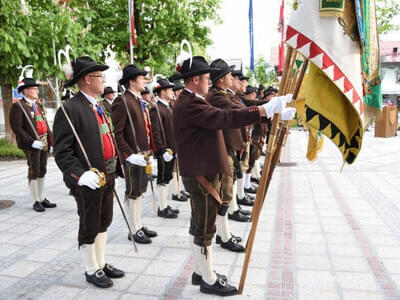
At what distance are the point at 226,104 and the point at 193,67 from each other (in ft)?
3.39

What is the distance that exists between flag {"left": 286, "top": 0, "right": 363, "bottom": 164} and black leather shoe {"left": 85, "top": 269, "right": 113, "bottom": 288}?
2.48 metres

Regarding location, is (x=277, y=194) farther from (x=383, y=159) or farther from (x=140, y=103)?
(x=383, y=159)

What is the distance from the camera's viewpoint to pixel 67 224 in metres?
5.50

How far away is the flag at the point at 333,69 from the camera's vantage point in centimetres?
264

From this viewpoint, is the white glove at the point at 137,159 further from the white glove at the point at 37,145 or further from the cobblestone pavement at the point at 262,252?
the white glove at the point at 37,145

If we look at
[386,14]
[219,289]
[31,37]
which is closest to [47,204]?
[31,37]

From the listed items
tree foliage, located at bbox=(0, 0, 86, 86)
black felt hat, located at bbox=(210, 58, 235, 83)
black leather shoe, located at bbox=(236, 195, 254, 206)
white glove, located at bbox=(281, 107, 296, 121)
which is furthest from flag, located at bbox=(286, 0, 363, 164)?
tree foliage, located at bbox=(0, 0, 86, 86)

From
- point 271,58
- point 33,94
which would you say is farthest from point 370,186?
point 271,58

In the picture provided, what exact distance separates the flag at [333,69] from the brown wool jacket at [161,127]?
127 inches

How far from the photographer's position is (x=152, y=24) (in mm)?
13836

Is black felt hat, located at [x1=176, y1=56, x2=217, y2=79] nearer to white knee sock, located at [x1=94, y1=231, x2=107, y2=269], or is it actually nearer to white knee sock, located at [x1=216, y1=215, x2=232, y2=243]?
white knee sock, located at [x1=94, y1=231, x2=107, y2=269]

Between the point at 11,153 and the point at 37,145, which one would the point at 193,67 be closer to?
the point at 37,145

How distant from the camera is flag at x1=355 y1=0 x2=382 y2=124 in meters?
2.72

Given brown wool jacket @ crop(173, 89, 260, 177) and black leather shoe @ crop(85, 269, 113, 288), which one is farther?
black leather shoe @ crop(85, 269, 113, 288)
